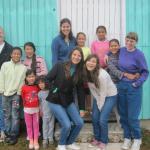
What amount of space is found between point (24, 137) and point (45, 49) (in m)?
1.64

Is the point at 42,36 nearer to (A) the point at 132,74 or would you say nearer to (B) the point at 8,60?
(B) the point at 8,60

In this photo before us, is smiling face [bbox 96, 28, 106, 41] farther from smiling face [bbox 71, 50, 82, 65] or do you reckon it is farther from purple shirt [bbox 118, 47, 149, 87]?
smiling face [bbox 71, 50, 82, 65]

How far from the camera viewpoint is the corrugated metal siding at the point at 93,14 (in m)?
8.11

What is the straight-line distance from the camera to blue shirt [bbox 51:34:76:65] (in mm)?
7531

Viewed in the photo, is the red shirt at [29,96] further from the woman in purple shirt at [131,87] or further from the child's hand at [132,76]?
the child's hand at [132,76]

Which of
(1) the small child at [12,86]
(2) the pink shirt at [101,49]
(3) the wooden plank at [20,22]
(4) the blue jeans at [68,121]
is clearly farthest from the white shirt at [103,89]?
(3) the wooden plank at [20,22]

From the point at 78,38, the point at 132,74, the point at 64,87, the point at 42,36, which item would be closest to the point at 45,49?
the point at 42,36

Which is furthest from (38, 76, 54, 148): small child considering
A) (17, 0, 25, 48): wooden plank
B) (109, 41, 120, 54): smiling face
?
(109, 41, 120, 54): smiling face

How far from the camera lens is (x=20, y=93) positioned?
746 cm

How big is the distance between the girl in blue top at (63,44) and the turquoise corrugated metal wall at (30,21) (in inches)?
20.0

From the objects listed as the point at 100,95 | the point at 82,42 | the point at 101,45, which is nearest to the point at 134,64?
the point at 100,95

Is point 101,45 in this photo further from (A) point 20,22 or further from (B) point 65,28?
(A) point 20,22

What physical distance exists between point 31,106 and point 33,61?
830mm

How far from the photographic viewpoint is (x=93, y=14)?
26.7ft
